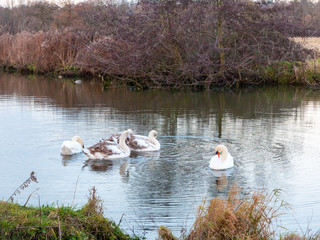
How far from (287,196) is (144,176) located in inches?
104

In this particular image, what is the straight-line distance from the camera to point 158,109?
1764cm

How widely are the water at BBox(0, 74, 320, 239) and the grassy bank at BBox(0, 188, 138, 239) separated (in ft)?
1.25

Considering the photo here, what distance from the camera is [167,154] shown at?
1122 centimetres

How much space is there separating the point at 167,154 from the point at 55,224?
227 inches

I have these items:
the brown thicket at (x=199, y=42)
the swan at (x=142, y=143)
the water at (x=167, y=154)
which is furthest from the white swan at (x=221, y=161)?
the brown thicket at (x=199, y=42)

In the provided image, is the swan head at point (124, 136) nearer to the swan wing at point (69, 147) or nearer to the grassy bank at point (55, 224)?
the swan wing at point (69, 147)

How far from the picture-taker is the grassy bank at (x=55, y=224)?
554cm

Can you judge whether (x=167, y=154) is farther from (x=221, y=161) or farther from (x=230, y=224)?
(x=230, y=224)

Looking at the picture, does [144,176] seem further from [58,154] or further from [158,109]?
[158,109]

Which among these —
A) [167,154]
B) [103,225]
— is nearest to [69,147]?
[167,154]

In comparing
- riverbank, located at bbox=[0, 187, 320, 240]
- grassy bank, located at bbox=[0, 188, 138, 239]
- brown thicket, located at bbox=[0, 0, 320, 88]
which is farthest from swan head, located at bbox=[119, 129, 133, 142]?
brown thicket, located at bbox=[0, 0, 320, 88]

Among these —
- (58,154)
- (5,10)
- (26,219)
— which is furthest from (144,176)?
(5,10)

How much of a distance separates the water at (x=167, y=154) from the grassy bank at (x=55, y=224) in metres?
0.38

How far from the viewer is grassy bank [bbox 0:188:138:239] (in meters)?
5.54
